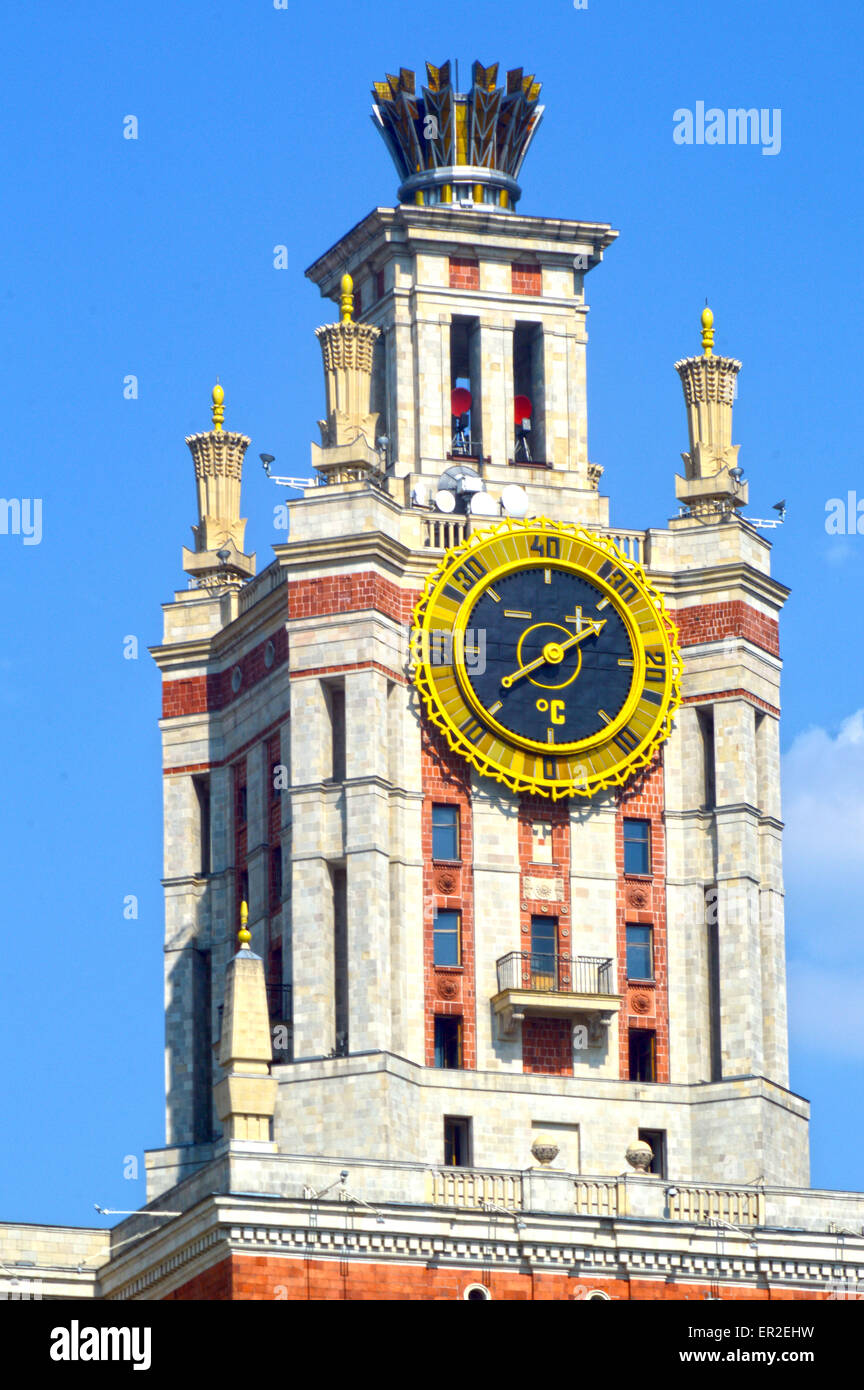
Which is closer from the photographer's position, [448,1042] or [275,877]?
[448,1042]

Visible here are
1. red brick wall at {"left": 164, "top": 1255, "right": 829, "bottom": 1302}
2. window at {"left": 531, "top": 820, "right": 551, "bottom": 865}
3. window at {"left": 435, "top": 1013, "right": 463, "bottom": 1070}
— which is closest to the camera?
red brick wall at {"left": 164, "top": 1255, "right": 829, "bottom": 1302}

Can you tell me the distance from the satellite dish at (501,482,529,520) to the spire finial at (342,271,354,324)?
614 centimetres

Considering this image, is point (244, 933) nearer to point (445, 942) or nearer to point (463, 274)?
point (445, 942)

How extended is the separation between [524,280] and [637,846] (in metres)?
16.1

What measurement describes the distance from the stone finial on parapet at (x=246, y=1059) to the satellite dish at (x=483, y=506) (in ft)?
51.2

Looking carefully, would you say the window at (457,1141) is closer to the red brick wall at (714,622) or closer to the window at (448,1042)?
the window at (448,1042)

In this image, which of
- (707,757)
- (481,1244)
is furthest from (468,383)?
(481,1244)

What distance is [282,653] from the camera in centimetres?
11375

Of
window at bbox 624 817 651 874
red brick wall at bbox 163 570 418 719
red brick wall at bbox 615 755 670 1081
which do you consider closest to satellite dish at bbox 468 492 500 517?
red brick wall at bbox 163 570 418 719

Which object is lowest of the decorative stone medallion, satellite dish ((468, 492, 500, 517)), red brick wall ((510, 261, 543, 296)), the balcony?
the decorative stone medallion

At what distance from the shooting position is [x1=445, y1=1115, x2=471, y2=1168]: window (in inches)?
4309

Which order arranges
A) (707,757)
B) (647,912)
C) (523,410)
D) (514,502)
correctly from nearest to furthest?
1. (647,912)
2. (707,757)
3. (514,502)
4. (523,410)

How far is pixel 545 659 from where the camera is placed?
112625 mm

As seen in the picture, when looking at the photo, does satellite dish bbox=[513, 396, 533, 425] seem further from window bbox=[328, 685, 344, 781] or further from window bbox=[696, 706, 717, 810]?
window bbox=[328, 685, 344, 781]
